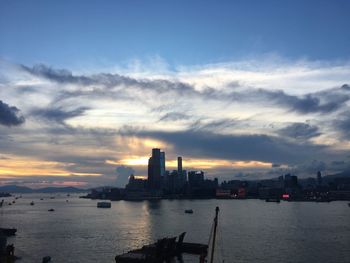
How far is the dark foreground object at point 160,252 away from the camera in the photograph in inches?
2926

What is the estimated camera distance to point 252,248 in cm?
9500

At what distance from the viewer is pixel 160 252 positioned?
7669cm

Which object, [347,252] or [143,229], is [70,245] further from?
[347,252]

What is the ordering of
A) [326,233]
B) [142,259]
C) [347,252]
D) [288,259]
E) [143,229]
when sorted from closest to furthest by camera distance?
[142,259] < [288,259] < [347,252] < [326,233] < [143,229]

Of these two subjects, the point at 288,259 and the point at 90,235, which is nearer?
the point at 288,259

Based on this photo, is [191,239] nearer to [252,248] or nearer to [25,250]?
[252,248]

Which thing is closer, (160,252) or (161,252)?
(160,252)

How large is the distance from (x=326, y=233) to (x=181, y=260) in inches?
2234

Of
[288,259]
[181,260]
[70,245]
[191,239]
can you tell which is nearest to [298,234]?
[191,239]

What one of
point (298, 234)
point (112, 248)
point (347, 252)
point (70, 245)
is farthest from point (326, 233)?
point (70, 245)

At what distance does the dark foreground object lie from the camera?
74312mm

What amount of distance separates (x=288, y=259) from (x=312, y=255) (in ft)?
23.3

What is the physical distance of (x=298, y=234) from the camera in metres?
122

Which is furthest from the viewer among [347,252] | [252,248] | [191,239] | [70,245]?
[191,239]
